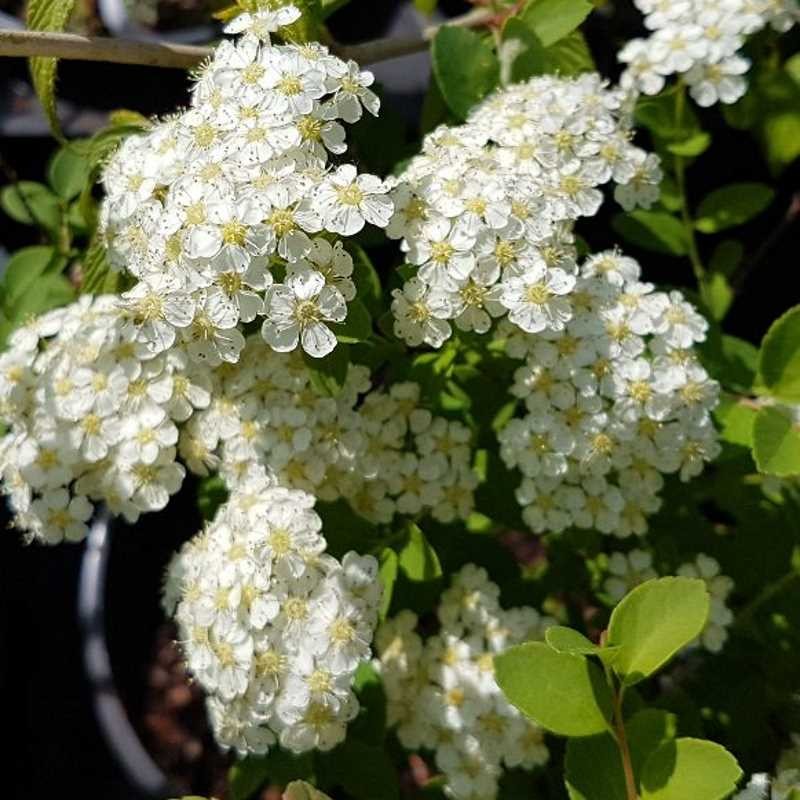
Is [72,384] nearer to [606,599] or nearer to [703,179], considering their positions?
[606,599]

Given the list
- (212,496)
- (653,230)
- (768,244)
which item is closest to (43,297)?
(212,496)

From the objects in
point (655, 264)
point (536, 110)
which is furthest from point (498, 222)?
point (655, 264)

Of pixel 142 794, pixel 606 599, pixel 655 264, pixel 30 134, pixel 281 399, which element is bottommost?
pixel 142 794

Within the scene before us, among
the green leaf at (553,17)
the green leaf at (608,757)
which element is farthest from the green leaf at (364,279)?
the green leaf at (608,757)

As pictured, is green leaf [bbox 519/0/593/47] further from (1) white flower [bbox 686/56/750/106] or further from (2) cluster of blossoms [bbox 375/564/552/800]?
(2) cluster of blossoms [bbox 375/564/552/800]

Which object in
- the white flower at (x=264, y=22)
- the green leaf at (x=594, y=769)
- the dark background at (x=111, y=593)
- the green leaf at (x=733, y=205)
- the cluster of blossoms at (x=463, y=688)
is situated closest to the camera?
the green leaf at (x=594, y=769)

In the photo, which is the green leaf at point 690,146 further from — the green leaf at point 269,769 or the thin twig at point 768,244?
the green leaf at point 269,769

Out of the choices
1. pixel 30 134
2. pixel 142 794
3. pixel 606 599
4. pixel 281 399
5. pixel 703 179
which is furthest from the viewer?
pixel 30 134
